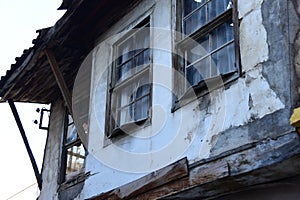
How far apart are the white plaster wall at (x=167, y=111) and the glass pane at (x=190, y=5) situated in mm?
178

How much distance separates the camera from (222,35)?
15.8 ft

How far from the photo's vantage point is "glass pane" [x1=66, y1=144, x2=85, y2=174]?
25.8ft

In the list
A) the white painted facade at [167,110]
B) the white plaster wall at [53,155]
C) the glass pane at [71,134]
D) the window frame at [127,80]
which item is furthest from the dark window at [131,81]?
the white plaster wall at [53,155]

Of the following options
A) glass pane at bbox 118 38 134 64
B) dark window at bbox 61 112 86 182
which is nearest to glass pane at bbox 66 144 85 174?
dark window at bbox 61 112 86 182

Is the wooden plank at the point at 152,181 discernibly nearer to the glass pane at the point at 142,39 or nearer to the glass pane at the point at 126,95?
A: the glass pane at the point at 126,95

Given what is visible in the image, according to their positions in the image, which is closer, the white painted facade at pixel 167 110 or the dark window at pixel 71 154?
the white painted facade at pixel 167 110

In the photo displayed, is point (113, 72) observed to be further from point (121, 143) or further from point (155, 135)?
point (155, 135)

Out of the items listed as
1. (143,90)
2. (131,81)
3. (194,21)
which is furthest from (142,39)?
(194,21)

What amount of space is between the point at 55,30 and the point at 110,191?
94.6 inches

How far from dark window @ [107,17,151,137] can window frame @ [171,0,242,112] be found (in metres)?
0.62

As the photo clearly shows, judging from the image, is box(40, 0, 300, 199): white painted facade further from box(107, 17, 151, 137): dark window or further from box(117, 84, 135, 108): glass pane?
box(117, 84, 135, 108): glass pane

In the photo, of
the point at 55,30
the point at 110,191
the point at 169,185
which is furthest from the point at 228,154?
the point at 55,30

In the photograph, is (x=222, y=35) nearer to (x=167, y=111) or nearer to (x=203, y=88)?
(x=203, y=88)

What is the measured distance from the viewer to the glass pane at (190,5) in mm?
5322
